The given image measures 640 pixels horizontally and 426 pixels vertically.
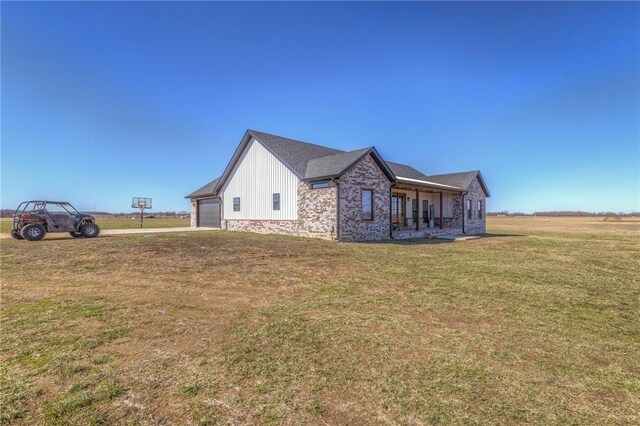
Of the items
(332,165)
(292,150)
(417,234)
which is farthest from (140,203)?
(417,234)

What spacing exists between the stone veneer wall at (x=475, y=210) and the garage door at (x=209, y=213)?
69.6ft

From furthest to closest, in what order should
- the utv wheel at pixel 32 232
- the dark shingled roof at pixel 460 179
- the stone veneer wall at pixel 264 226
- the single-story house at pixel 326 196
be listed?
the dark shingled roof at pixel 460 179
the stone veneer wall at pixel 264 226
the single-story house at pixel 326 196
the utv wheel at pixel 32 232

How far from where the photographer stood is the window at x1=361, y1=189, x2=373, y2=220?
55.1 feet

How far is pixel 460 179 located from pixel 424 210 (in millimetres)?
4493

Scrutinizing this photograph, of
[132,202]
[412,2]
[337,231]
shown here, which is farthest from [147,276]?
[132,202]

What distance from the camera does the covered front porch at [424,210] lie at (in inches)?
773

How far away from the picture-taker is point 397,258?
34.4 feet

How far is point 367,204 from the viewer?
17.0 meters

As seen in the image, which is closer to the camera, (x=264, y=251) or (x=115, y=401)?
(x=115, y=401)

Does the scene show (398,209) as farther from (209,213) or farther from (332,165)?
(209,213)

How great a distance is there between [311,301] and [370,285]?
1839 mm

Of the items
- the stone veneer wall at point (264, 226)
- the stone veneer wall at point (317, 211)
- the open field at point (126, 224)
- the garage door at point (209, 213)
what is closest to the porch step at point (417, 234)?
the stone veneer wall at point (317, 211)

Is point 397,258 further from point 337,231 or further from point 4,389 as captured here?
point 4,389

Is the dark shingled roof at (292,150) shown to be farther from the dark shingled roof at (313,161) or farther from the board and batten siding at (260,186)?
the board and batten siding at (260,186)
